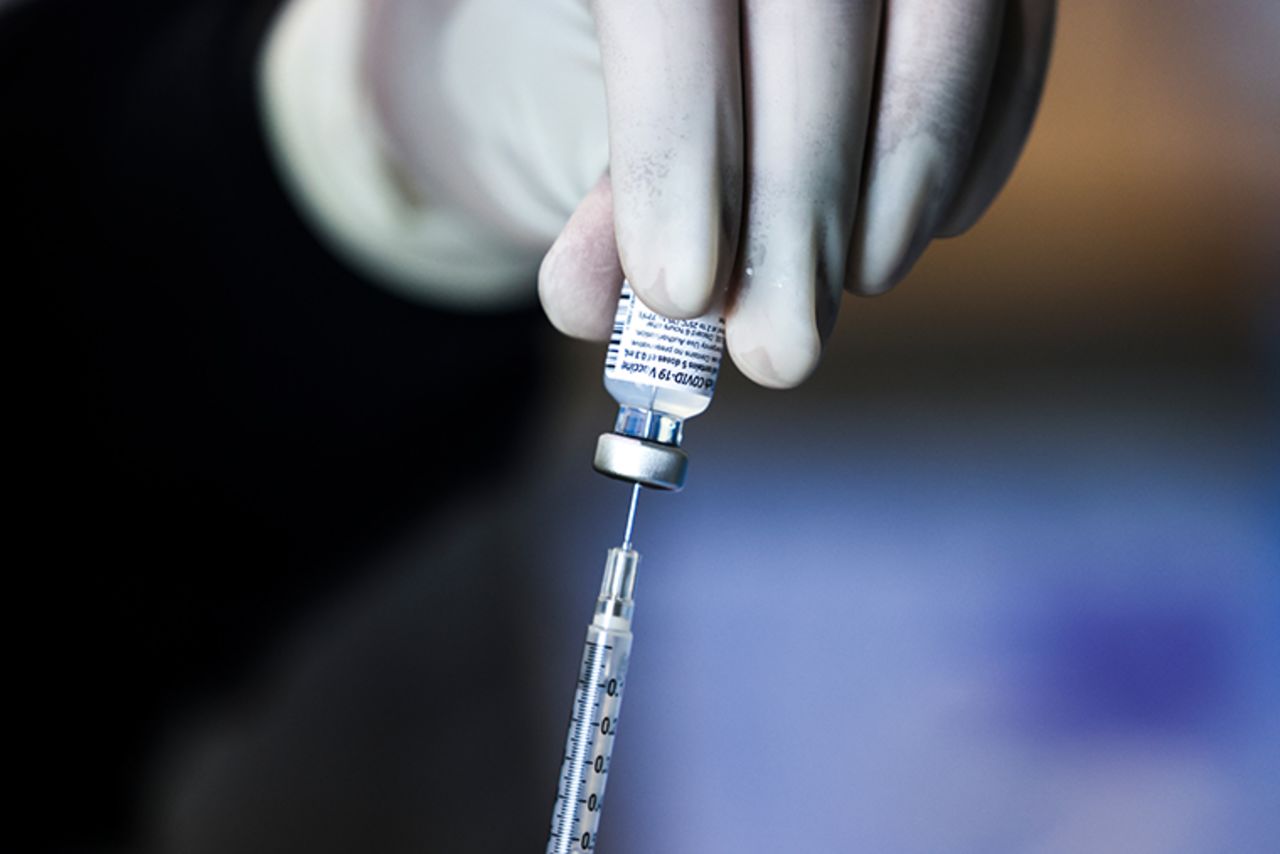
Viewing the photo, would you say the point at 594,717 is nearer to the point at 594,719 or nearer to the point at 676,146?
the point at 594,719

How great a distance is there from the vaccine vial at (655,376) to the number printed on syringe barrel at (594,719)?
8cm

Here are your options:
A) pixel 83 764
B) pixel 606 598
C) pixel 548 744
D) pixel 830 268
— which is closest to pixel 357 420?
pixel 83 764

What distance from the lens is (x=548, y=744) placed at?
188 cm

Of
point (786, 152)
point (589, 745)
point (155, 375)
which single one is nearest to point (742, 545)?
point (155, 375)

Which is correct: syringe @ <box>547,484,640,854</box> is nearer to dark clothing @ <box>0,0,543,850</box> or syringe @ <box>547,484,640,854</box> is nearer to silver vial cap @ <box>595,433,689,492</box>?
silver vial cap @ <box>595,433,689,492</box>

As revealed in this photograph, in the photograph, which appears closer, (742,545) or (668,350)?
(668,350)

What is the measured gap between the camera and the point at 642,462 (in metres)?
0.64

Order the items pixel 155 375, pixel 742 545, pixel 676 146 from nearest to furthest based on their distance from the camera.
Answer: pixel 676 146, pixel 155 375, pixel 742 545

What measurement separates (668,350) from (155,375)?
0.57m

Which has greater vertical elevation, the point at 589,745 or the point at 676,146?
the point at 676,146

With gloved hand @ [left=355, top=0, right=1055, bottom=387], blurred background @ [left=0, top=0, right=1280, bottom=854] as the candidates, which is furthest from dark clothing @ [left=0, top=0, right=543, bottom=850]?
gloved hand @ [left=355, top=0, right=1055, bottom=387]

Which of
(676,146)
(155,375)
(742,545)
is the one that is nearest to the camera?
→ (676,146)

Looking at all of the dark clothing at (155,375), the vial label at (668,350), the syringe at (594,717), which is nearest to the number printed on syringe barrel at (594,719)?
the syringe at (594,717)

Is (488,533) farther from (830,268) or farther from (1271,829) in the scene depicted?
(830,268)
